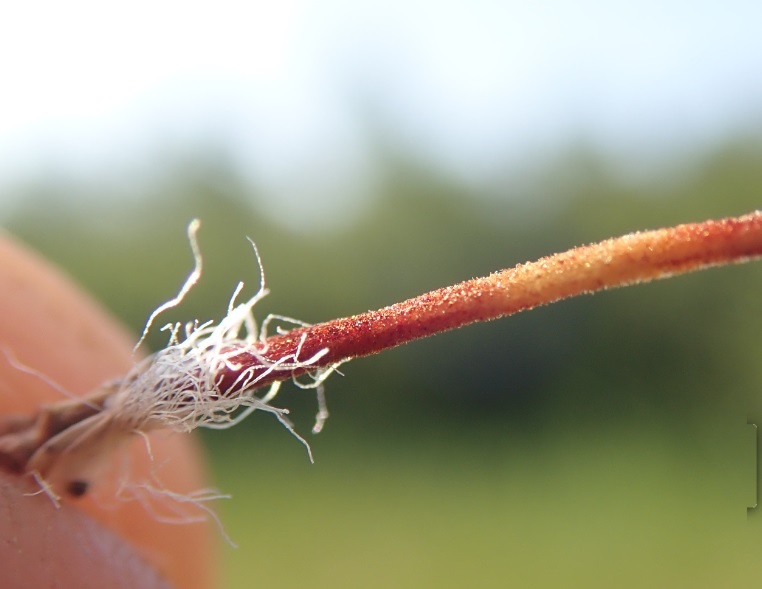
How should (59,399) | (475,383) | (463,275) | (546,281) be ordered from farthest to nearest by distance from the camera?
1. (463,275)
2. (475,383)
3. (59,399)
4. (546,281)

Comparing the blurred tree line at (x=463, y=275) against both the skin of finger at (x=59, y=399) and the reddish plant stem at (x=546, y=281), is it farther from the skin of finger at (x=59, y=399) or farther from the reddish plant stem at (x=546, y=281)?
the reddish plant stem at (x=546, y=281)

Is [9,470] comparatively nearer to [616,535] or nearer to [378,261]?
[616,535]

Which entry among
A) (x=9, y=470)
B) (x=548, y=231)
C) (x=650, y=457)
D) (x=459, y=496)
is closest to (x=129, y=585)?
(x=9, y=470)

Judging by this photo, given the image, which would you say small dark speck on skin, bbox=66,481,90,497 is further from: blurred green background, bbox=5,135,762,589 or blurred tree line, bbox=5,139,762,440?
blurred tree line, bbox=5,139,762,440

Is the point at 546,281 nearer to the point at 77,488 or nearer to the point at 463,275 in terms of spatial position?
the point at 77,488

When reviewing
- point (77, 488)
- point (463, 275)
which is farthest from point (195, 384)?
point (463, 275)

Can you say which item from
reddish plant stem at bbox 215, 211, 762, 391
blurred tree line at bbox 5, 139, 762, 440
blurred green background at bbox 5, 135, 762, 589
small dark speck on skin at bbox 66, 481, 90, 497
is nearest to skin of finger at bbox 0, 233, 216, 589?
small dark speck on skin at bbox 66, 481, 90, 497
